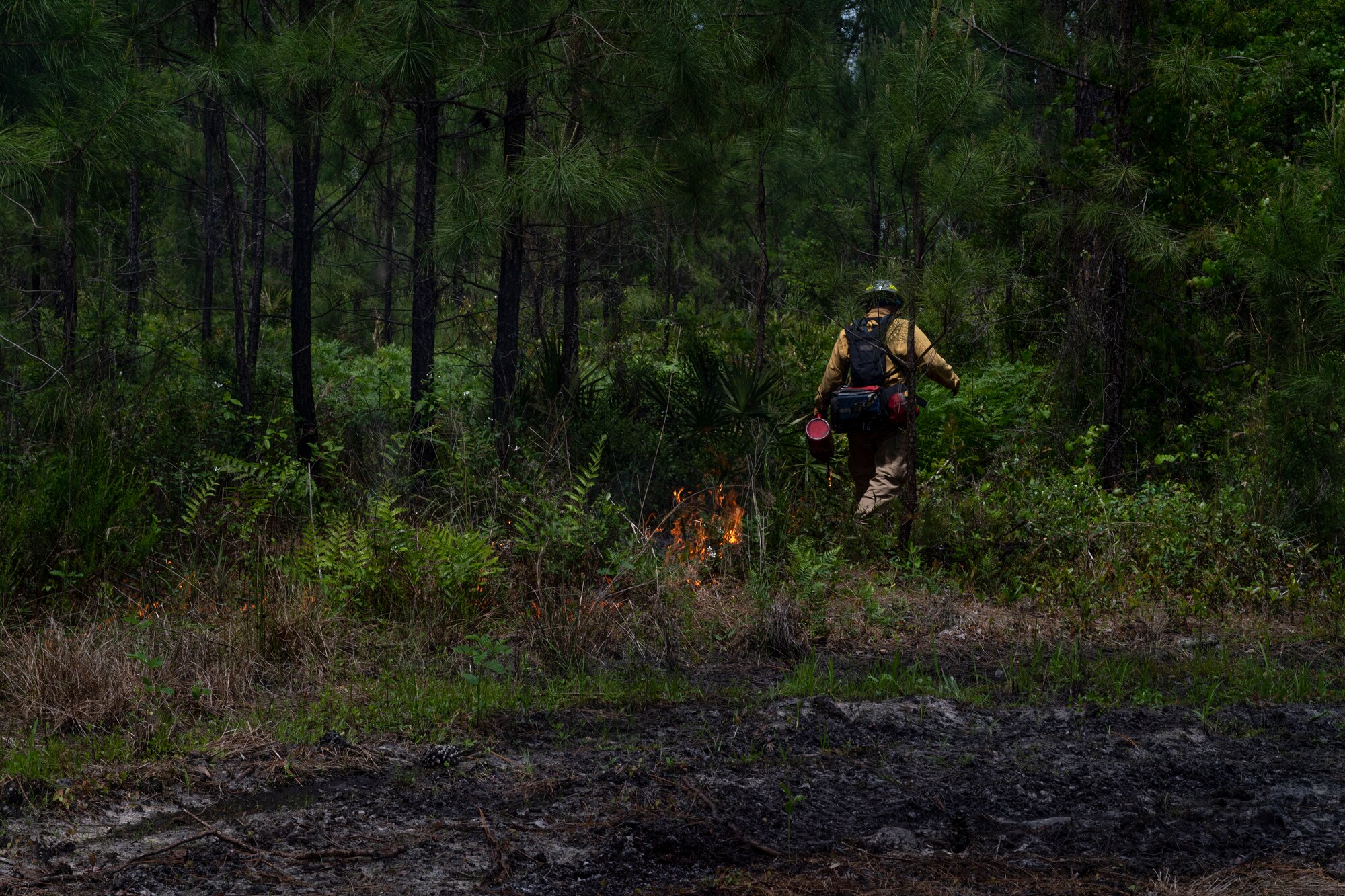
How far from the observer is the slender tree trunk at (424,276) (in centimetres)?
894

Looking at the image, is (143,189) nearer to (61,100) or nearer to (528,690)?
(61,100)

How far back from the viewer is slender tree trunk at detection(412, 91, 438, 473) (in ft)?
29.3

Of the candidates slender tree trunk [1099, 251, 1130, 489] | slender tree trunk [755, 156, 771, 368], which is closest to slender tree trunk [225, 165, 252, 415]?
slender tree trunk [755, 156, 771, 368]

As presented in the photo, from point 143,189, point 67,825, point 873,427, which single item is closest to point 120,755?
point 67,825

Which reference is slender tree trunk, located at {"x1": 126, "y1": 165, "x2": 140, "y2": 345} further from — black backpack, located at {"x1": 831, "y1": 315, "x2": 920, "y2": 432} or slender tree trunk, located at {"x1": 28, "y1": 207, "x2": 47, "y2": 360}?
black backpack, located at {"x1": 831, "y1": 315, "x2": 920, "y2": 432}

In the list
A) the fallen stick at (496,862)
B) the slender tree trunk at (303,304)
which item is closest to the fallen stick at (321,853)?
the fallen stick at (496,862)

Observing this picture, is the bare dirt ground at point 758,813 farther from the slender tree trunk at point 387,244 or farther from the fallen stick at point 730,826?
the slender tree trunk at point 387,244

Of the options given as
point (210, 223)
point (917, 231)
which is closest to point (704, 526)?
point (917, 231)

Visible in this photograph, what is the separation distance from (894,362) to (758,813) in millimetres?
4676

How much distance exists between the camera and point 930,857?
3705 millimetres

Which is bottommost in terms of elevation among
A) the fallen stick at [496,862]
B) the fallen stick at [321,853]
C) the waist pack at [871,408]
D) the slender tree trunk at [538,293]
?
the fallen stick at [321,853]

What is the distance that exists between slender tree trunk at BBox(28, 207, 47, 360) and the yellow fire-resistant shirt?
596cm

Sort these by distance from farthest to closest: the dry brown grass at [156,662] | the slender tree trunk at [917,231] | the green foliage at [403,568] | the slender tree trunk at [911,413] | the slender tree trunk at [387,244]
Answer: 1. the slender tree trunk at [387,244]
2. the slender tree trunk at [911,413]
3. the slender tree trunk at [917,231]
4. the green foliage at [403,568]
5. the dry brown grass at [156,662]

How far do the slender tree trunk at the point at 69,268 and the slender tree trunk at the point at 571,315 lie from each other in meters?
3.48
